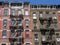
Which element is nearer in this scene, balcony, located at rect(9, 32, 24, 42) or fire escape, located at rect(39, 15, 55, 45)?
fire escape, located at rect(39, 15, 55, 45)

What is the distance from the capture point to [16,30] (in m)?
48.9

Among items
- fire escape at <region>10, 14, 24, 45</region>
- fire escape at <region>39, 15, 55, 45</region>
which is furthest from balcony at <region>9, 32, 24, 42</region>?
fire escape at <region>39, 15, 55, 45</region>

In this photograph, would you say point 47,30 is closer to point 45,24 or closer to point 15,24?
point 45,24

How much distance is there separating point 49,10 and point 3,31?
518 inches

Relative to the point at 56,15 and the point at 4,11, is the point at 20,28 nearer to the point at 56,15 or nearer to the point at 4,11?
the point at 4,11

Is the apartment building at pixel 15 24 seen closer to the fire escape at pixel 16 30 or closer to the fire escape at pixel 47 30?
the fire escape at pixel 16 30

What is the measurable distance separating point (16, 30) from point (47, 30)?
7795 mm

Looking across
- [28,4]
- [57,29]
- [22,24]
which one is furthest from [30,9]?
[57,29]

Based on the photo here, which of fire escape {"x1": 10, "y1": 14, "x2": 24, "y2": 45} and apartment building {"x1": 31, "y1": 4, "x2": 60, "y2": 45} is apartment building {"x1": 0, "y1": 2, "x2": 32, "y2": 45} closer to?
fire escape {"x1": 10, "y1": 14, "x2": 24, "y2": 45}

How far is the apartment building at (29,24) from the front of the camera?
48.0 m

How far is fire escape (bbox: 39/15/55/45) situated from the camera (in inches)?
1871

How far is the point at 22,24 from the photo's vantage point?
49.5 metres

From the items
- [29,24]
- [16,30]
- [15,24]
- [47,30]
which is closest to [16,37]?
[16,30]

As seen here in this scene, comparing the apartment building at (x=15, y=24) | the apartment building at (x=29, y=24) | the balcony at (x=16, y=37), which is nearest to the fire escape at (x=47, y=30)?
the apartment building at (x=29, y=24)
